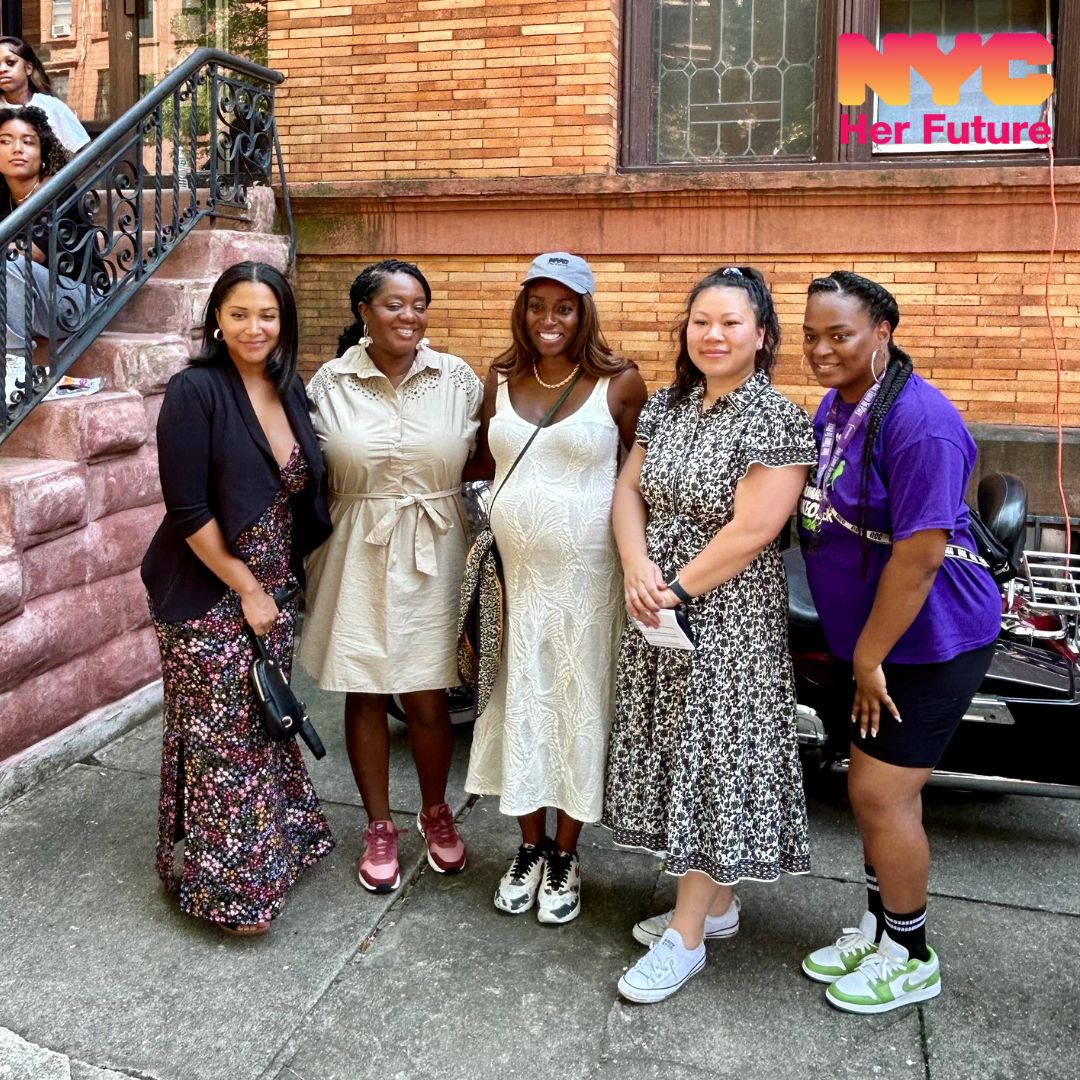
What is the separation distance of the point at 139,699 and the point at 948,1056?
3.86m

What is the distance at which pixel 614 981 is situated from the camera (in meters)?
3.30

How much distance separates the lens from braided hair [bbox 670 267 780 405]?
3.08 metres

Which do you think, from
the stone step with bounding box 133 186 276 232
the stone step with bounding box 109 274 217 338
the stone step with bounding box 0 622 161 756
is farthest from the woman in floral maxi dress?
the stone step with bounding box 133 186 276 232

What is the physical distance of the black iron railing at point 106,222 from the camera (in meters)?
4.90

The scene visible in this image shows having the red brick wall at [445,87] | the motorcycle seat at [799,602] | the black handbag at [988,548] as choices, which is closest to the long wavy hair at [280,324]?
the motorcycle seat at [799,602]

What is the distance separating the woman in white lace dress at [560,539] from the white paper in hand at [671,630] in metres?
0.30

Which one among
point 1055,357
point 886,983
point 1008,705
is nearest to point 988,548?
point 1008,705

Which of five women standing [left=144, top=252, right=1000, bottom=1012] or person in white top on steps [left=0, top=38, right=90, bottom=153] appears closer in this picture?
five women standing [left=144, top=252, right=1000, bottom=1012]

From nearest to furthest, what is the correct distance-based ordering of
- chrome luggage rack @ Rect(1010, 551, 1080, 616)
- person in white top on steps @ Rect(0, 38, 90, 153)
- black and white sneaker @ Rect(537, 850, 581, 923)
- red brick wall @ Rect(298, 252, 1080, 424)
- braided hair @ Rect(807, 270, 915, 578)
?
braided hair @ Rect(807, 270, 915, 578)
black and white sneaker @ Rect(537, 850, 581, 923)
chrome luggage rack @ Rect(1010, 551, 1080, 616)
red brick wall @ Rect(298, 252, 1080, 424)
person in white top on steps @ Rect(0, 38, 90, 153)

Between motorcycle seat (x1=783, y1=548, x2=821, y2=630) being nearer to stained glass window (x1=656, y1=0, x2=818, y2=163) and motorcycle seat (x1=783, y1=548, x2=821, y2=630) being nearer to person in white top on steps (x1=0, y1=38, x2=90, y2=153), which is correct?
stained glass window (x1=656, y1=0, x2=818, y2=163)

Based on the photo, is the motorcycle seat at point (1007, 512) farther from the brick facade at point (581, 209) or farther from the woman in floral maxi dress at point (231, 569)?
the brick facade at point (581, 209)

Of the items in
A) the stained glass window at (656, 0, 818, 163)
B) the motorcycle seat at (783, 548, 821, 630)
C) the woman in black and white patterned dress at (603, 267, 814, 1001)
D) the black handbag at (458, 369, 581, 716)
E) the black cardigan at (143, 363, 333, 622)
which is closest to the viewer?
the woman in black and white patterned dress at (603, 267, 814, 1001)

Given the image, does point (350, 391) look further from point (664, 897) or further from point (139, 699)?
point (139, 699)

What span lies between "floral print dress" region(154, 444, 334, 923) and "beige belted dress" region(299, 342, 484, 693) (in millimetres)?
175
